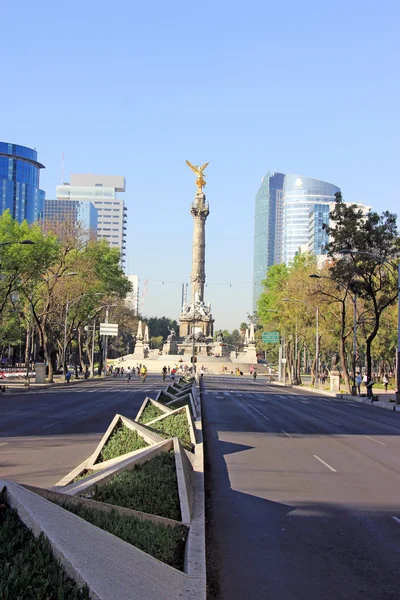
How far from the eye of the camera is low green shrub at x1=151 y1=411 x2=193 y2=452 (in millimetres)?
16031

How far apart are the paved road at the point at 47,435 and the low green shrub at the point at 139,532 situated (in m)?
5.86

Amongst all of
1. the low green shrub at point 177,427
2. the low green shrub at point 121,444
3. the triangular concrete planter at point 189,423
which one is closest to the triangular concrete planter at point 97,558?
the low green shrub at point 121,444

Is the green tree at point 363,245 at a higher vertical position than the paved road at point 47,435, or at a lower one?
higher

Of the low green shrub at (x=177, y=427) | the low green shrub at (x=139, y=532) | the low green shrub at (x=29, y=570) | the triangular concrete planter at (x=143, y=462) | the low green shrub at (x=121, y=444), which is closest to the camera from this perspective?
the low green shrub at (x=29, y=570)

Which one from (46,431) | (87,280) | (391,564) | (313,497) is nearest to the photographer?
(391,564)

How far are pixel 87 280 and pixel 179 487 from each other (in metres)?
55.7

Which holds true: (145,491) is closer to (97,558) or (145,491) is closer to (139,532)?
(139,532)

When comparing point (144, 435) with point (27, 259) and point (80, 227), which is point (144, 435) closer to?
point (27, 259)

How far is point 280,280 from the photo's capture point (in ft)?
280

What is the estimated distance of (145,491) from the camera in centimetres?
902

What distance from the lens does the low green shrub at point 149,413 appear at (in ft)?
62.2

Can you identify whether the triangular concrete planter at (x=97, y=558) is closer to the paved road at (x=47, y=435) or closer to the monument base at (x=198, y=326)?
the paved road at (x=47, y=435)

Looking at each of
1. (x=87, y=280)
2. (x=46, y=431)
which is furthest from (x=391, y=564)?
(x=87, y=280)

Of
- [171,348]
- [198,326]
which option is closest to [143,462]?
[171,348]
